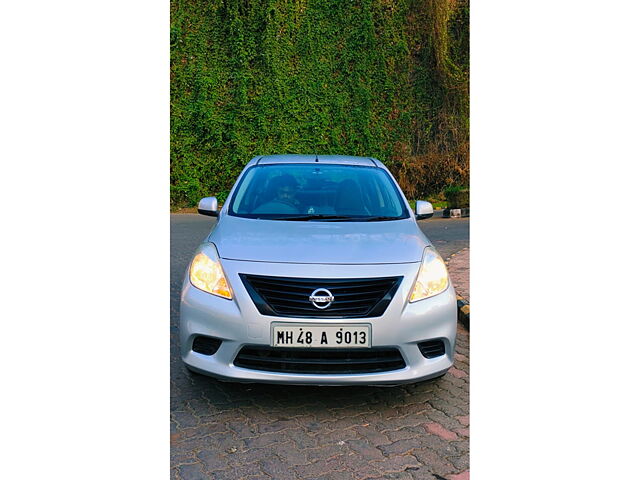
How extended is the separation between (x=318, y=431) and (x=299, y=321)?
633mm

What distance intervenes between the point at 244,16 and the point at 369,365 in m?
11.2

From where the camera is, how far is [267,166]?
4.57m

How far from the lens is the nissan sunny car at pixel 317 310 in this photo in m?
2.89

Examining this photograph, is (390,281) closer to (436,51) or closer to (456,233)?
(456,233)

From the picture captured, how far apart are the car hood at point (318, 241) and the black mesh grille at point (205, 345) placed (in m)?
0.50

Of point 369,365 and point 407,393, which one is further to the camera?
point 407,393

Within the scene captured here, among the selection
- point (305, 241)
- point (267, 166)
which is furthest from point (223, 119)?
point (305, 241)

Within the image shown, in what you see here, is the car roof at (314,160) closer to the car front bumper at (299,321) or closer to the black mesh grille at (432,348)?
the car front bumper at (299,321)

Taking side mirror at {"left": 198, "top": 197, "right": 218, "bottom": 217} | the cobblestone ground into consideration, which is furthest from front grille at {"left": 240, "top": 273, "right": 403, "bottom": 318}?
side mirror at {"left": 198, "top": 197, "right": 218, "bottom": 217}

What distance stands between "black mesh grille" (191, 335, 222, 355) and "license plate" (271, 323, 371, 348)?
0.36m

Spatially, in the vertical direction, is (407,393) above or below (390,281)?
below

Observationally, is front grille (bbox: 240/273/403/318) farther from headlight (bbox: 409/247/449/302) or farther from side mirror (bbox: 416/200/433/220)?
side mirror (bbox: 416/200/433/220)

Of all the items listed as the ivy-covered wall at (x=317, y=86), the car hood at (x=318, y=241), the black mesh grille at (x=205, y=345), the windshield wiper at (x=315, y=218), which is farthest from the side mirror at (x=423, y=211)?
the ivy-covered wall at (x=317, y=86)

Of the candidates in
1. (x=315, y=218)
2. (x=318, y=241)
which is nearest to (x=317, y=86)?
(x=315, y=218)
